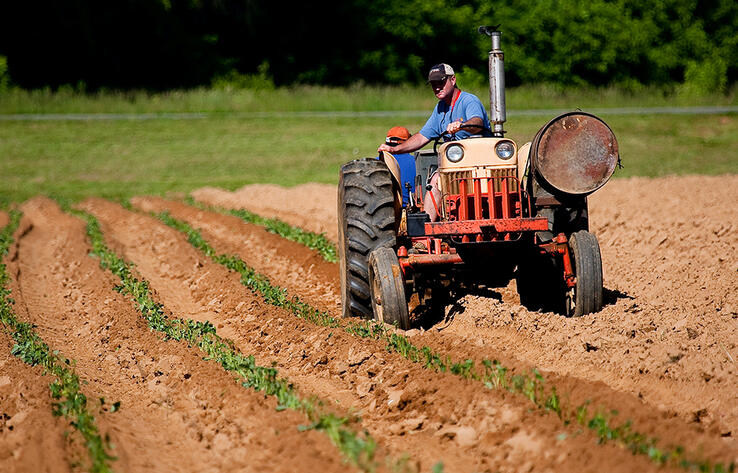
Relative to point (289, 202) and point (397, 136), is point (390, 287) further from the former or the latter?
point (289, 202)

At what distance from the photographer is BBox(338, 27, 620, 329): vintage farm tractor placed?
21.8 feet

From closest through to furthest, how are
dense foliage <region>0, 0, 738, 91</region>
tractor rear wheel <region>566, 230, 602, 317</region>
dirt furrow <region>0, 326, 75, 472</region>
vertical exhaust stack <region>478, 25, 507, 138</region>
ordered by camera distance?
dirt furrow <region>0, 326, 75, 472</region>, tractor rear wheel <region>566, 230, 602, 317</region>, vertical exhaust stack <region>478, 25, 507, 138</region>, dense foliage <region>0, 0, 738, 91</region>

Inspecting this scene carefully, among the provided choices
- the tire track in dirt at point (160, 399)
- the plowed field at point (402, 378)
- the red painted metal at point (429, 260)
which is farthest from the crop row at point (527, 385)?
the tire track in dirt at point (160, 399)

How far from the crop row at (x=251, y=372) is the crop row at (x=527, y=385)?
0.79 meters

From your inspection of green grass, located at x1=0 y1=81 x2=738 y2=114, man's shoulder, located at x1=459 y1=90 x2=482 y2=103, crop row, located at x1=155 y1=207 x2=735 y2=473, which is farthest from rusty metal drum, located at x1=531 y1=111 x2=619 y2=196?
green grass, located at x1=0 y1=81 x2=738 y2=114

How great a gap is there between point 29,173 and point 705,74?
25795 millimetres

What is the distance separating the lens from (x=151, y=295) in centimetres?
952

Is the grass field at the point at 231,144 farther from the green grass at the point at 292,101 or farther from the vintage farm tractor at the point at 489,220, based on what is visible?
the vintage farm tractor at the point at 489,220

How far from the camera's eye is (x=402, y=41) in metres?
37.5

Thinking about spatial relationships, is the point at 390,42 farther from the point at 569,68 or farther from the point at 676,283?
the point at 676,283

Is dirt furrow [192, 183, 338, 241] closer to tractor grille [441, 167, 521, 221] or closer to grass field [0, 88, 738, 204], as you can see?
grass field [0, 88, 738, 204]

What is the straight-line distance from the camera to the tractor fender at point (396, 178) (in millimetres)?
7480

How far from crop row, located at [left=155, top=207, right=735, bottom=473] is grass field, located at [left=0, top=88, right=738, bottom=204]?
15.7 metres

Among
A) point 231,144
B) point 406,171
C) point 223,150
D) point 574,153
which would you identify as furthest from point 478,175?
point 231,144
